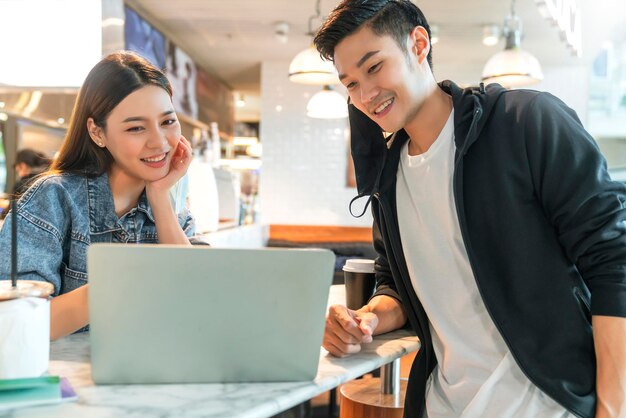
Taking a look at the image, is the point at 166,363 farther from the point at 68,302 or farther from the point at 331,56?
the point at 331,56

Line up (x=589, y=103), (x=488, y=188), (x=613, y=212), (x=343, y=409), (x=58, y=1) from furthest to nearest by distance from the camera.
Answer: (x=589, y=103), (x=58, y=1), (x=343, y=409), (x=488, y=188), (x=613, y=212)

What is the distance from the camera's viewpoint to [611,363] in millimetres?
1138

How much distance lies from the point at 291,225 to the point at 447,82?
6.15 m

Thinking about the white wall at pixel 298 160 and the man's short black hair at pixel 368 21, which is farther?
the white wall at pixel 298 160

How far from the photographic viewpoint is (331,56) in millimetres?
1406

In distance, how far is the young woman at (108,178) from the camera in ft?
4.37

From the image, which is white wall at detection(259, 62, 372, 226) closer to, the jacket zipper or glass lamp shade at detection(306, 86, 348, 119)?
glass lamp shade at detection(306, 86, 348, 119)

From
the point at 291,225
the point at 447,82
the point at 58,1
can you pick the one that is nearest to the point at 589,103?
the point at 291,225

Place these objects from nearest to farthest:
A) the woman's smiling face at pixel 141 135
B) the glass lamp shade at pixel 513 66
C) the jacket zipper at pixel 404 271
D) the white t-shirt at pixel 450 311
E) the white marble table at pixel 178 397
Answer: the white marble table at pixel 178 397
the white t-shirt at pixel 450 311
the jacket zipper at pixel 404 271
the woman's smiling face at pixel 141 135
the glass lamp shade at pixel 513 66

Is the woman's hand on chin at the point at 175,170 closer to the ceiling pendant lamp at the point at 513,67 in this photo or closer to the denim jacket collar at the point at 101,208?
the denim jacket collar at the point at 101,208

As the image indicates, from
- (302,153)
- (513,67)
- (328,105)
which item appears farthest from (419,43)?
(302,153)

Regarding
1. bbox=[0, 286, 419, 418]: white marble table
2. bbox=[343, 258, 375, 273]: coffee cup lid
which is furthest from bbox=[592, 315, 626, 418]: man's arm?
bbox=[343, 258, 375, 273]: coffee cup lid

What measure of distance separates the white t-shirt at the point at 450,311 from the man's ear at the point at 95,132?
702 mm

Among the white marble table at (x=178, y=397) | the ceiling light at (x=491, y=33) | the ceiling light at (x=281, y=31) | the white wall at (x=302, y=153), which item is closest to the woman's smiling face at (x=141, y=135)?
the white marble table at (x=178, y=397)
